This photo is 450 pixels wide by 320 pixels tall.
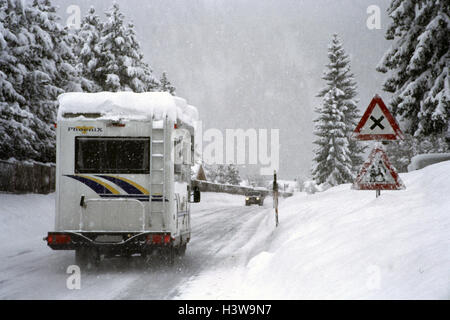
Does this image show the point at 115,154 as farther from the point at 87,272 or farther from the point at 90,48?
the point at 90,48

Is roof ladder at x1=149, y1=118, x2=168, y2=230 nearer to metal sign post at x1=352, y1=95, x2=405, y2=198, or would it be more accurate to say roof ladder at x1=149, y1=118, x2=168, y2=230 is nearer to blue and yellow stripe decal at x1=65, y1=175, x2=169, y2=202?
blue and yellow stripe decal at x1=65, y1=175, x2=169, y2=202

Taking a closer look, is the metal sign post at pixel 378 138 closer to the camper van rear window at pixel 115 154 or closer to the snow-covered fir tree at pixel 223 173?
the camper van rear window at pixel 115 154

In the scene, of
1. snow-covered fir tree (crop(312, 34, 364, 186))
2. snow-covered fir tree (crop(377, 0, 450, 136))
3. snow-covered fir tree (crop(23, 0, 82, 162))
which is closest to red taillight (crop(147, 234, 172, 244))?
snow-covered fir tree (crop(23, 0, 82, 162))

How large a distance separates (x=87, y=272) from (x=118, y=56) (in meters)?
24.7

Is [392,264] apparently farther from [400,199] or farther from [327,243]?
[400,199]

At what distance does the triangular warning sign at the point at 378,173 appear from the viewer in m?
8.38

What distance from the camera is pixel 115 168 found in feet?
30.3

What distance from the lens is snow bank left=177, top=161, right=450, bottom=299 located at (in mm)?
5223

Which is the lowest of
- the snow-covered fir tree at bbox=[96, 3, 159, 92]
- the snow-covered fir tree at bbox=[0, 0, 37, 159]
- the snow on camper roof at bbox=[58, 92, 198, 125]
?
the snow on camper roof at bbox=[58, 92, 198, 125]

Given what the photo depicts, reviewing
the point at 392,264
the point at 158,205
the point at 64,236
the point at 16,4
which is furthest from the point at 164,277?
the point at 16,4

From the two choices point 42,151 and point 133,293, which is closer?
point 133,293

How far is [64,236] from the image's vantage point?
29.7 feet

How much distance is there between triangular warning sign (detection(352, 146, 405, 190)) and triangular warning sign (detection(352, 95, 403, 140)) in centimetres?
29
